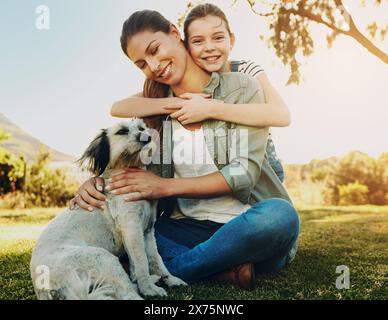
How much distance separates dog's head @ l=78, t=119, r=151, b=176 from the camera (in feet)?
8.22

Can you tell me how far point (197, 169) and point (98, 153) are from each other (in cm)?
59

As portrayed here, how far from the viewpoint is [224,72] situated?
2955 millimetres

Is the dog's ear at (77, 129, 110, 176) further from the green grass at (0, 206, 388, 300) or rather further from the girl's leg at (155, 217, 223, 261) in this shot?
the green grass at (0, 206, 388, 300)

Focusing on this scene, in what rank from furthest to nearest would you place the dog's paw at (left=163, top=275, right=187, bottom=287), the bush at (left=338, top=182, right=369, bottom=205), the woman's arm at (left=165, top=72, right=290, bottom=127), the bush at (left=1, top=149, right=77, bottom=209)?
the bush at (left=1, top=149, right=77, bottom=209)
the bush at (left=338, top=182, right=369, bottom=205)
the woman's arm at (left=165, top=72, right=290, bottom=127)
the dog's paw at (left=163, top=275, right=187, bottom=287)

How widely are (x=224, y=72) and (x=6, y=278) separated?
5.63 ft

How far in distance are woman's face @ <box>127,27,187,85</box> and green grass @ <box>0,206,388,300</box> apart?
1.17 metres

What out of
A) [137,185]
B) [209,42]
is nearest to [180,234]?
[137,185]

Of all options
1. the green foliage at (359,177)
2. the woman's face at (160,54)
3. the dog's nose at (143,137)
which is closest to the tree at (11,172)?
the green foliage at (359,177)

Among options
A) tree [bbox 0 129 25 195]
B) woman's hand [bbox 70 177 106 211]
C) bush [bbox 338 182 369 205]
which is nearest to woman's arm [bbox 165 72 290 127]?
woman's hand [bbox 70 177 106 211]

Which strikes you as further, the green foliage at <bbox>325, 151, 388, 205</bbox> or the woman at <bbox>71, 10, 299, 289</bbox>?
the green foliage at <bbox>325, 151, 388, 205</bbox>

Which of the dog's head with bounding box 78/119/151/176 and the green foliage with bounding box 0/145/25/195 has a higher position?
the dog's head with bounding box 78/119/151/176

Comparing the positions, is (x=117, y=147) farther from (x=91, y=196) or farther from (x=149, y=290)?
(x=149, y=290)
